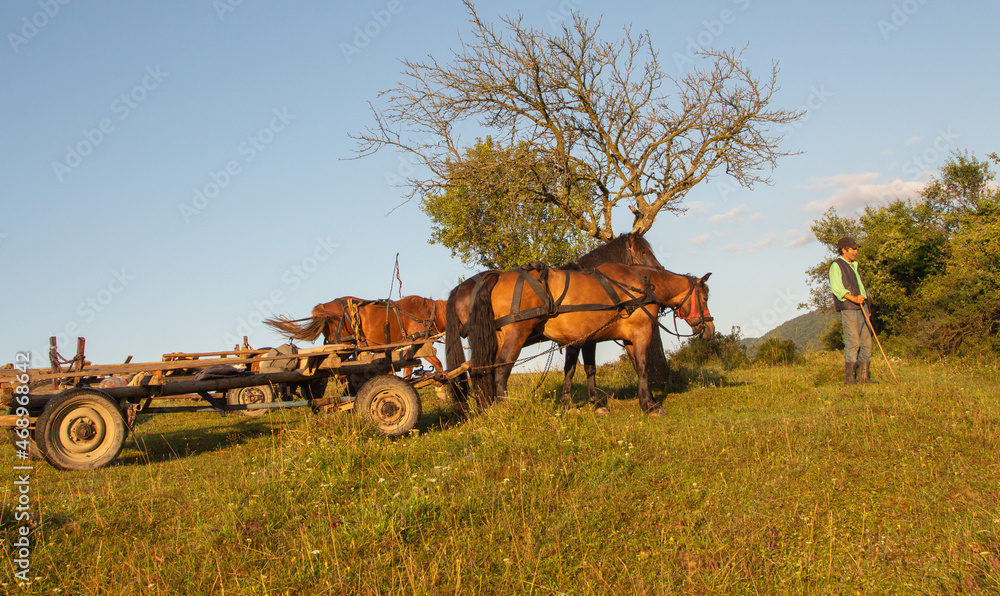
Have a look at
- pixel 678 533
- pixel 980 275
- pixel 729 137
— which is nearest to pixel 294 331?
pixel 678 533

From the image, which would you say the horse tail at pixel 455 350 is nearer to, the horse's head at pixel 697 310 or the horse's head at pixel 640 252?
the horse's head at pixel 640 252

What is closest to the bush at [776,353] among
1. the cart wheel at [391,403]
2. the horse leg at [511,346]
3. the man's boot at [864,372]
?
the man's boot at [864,372]

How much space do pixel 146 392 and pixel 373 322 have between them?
4817 millimetres

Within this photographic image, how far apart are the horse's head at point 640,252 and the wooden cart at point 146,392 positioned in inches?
146

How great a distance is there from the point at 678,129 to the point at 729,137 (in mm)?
1072

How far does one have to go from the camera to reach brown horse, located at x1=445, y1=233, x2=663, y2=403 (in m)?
7.86

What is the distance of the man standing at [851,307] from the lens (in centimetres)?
986

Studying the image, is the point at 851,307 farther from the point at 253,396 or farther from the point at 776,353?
the point at 253,396

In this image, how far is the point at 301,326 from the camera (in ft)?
35.5

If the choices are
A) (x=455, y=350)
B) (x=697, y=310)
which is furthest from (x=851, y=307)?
(x=455, y=350)

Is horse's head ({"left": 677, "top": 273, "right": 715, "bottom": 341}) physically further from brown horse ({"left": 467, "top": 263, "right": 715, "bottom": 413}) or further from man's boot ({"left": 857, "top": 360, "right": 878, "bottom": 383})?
man's boot ({"left": 857, "top": 360, "right": 878, "bottom": 383})

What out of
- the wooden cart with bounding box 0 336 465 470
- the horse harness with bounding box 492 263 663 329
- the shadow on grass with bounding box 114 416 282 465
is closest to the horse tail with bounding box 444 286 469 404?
the wooden cart with bounding box 0 336 465 470

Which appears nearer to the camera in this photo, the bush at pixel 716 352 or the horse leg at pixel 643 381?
the horse leg at pixel 643 381

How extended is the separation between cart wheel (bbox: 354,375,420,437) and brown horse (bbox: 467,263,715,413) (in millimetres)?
776
